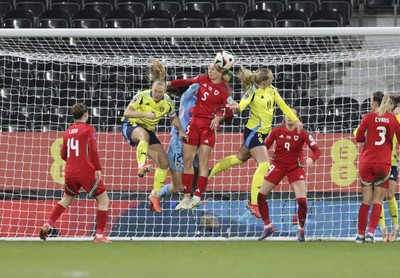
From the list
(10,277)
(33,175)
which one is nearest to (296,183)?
(33,175)

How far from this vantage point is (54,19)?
1852 cm

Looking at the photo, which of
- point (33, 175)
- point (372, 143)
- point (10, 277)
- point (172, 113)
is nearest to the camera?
point (10, 277)

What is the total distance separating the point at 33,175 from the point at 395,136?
514 centimetres

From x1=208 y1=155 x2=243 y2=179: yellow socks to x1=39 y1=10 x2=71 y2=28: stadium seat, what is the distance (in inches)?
252

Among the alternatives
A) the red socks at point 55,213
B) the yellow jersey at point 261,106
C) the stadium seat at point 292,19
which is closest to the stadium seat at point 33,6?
the stadium seat at point 292,19

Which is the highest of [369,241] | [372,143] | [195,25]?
[195,25]

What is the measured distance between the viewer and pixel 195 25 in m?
18.3

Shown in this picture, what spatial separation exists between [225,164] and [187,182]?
0.60m

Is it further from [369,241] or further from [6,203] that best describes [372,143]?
[6,203]

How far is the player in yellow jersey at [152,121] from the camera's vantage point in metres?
12.6

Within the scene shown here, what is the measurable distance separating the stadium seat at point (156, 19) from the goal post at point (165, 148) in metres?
3.58

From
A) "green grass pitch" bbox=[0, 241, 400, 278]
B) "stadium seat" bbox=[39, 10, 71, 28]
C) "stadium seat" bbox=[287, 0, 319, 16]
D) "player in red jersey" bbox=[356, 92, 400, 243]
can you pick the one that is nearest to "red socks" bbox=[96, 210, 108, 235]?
"green grass pitch" bbox=[0, 241, 400, 278]

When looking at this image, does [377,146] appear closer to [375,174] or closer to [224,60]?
[375,174]

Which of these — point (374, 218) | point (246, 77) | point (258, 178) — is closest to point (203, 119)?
point (246, 77)
